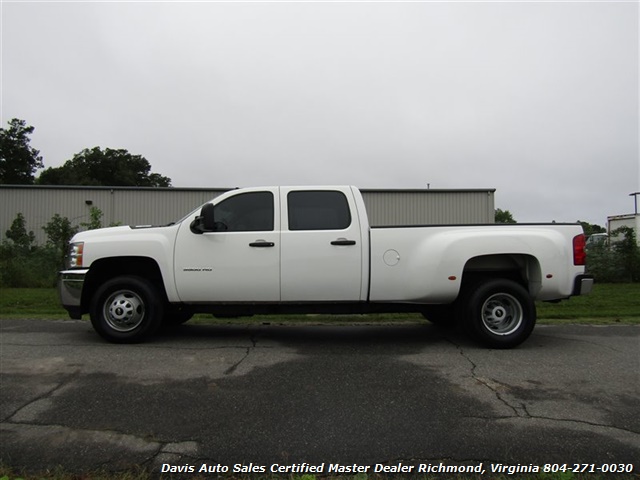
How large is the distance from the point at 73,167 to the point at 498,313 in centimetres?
7461

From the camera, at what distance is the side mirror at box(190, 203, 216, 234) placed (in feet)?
18.8

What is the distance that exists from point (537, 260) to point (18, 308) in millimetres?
9935

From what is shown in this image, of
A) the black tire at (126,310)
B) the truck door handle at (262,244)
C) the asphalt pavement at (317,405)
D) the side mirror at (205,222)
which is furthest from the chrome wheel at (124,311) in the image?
the truck door handle at (262,244)

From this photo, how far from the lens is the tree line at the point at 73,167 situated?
198ft

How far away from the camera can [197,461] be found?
9.80ft

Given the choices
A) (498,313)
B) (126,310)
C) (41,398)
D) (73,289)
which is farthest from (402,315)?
(41,398)

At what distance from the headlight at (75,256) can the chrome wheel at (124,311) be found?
0.61 metres

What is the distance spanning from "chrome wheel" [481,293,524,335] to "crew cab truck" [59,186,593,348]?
0.01m

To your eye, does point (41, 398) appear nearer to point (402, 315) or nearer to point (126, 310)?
point (126, 310)

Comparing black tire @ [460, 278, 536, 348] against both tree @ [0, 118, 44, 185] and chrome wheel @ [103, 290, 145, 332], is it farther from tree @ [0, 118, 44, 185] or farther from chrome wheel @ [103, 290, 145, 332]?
tree @ [0, 118, 44, 185]

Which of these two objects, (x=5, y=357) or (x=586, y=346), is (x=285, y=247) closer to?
(x=5, y=357)

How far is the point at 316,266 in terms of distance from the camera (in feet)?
19.1

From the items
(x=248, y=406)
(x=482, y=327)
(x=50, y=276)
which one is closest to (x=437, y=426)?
(x=248, y=406)

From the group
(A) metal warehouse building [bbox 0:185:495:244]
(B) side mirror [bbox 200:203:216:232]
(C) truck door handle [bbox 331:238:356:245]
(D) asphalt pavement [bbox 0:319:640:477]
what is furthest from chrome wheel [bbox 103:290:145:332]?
(A) metal warehouse building [bbox 0:185:495:244]
